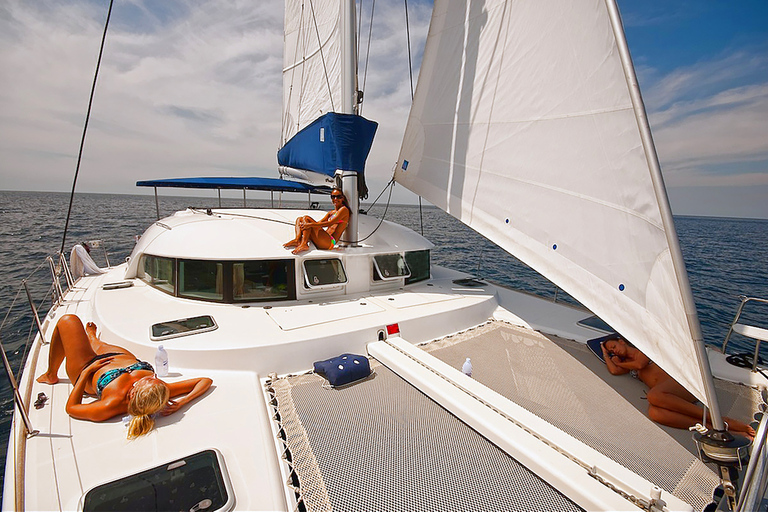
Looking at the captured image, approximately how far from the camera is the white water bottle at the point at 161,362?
2.77 meters

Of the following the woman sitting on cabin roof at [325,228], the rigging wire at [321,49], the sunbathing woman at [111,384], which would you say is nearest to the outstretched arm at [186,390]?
the sunbathing woman at [111,384]

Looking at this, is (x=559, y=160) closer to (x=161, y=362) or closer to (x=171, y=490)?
(x=171, y=490)

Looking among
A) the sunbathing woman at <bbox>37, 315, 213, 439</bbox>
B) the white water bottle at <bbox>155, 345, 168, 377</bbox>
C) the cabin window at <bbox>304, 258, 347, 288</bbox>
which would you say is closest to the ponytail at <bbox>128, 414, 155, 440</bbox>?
the sunbathing woman at <bbox>37, 315, 213, 439</bbox>

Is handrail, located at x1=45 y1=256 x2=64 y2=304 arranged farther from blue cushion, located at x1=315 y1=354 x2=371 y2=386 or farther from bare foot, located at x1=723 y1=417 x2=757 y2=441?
bare foot, located at x1=723 y1=417 x2=757 y2=441

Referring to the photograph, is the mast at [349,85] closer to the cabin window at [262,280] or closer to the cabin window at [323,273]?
the cabin window at [323,273]

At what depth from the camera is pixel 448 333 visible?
4273 mm

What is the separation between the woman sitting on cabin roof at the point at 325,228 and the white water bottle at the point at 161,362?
197cm

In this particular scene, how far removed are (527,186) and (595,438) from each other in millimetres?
2410

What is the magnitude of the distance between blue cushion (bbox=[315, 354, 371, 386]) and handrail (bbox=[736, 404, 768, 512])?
2420 mm

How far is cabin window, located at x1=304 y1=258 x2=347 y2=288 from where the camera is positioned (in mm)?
4473

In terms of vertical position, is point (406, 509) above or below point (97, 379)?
below

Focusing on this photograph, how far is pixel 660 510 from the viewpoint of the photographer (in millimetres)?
1716

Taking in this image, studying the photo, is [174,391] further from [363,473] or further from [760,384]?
[760,384]

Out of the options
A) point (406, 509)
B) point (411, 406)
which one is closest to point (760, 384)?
point (411, 406)
